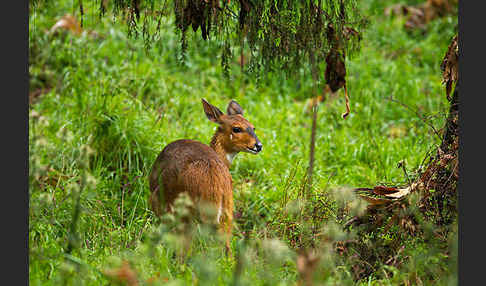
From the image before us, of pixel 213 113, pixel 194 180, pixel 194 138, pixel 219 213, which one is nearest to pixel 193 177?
pixel 194 180

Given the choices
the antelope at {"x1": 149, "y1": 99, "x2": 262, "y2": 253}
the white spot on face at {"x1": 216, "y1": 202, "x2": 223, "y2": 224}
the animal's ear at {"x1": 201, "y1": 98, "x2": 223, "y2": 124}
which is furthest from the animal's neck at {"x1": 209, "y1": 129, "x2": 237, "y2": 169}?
the white spot on face at {"x1": 216, "y1": 202, "x2": 223, "y2": 224}

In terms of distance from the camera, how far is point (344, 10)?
4.20 metres

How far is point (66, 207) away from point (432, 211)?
2.58m

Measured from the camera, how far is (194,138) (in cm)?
629

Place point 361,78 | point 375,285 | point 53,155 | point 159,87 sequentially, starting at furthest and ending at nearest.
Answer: point 361,78 < point 159,87 < point 53,155 < point 375,285

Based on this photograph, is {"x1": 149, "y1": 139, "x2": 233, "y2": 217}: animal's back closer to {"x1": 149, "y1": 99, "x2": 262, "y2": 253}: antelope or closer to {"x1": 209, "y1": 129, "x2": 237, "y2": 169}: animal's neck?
{"x1": 149, "y1": 99, "x2": 262, "y2": 253}: antelope

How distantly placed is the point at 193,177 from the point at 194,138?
7.07 feet

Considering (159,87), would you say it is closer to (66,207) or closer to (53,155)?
(53,155)

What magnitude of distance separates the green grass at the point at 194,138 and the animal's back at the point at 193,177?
284 millimetres

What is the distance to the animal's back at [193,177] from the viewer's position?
163 inches

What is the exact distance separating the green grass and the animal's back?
0.28m

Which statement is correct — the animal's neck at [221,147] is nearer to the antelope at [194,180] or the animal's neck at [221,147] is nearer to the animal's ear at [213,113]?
the animal's ear at [213,113]

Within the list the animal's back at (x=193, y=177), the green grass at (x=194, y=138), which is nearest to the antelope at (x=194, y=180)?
the animal's back at (x=193, y=177)

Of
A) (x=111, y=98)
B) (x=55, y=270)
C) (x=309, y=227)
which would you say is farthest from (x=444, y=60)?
(x=111, y=98)
